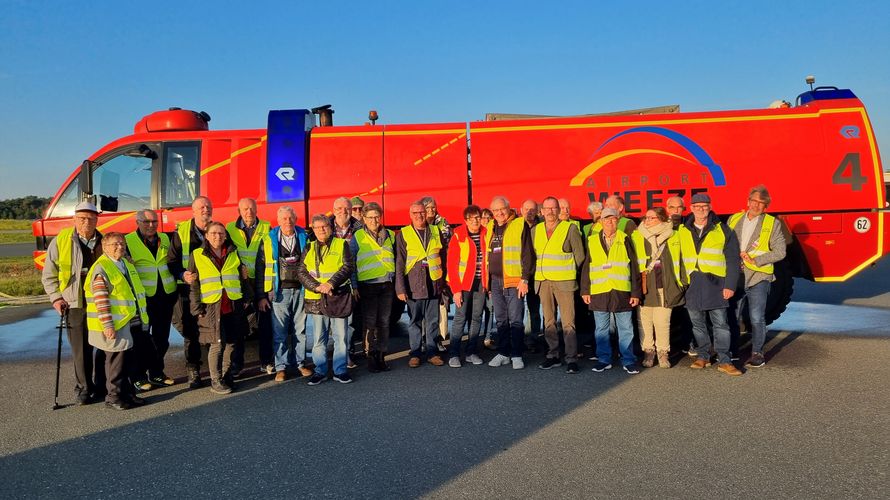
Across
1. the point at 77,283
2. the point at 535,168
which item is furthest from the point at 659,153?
the point at 77,283

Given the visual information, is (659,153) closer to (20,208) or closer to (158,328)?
(158,328)

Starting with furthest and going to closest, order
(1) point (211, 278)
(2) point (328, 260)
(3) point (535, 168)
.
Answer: (3) point (535, 168), (2) point (328, 260), (1) point (211, 278)

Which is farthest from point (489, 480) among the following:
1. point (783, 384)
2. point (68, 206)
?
point (68, 206)

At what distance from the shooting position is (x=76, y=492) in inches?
133

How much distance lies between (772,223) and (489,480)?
411 cm

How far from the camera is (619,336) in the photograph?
19.0ft

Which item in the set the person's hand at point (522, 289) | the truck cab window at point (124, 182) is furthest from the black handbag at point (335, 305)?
the truck cab window at point (124, 182)

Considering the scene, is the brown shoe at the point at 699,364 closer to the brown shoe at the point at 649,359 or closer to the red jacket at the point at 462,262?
the brown shoe at the point at 649,359

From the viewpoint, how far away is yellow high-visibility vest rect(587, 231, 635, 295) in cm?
572

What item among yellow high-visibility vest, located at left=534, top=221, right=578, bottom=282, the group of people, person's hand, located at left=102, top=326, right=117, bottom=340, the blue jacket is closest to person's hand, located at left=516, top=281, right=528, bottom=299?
the group of people

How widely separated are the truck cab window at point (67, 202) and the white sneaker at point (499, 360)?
17.8 ft

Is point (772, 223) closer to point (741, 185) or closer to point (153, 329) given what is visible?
point (741, 185)

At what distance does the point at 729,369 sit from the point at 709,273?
915mm

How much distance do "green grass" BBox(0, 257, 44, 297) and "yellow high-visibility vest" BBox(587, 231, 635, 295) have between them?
9.30 metres
